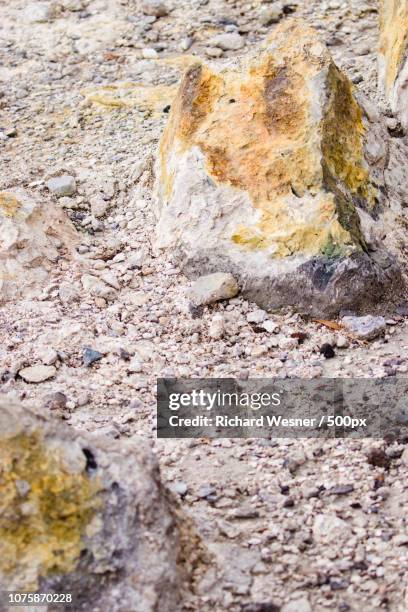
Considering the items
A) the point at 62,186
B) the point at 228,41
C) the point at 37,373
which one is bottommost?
the point at 37,373

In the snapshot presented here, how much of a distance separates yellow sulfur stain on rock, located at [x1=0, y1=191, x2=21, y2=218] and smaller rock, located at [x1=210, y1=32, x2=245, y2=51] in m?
2.93

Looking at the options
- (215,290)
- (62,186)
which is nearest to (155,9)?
(62,186)

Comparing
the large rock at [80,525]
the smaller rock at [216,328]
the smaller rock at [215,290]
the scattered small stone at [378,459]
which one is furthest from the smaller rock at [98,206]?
the large rock at [80,525]

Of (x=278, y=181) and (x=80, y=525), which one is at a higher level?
(x=278, y=181)

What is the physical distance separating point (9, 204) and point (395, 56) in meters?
2.76

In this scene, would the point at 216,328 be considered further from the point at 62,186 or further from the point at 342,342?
the point at 62,186

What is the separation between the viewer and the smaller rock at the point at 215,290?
16.0 ft

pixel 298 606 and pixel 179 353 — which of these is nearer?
pixel 298 606

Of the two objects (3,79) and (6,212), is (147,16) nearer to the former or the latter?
(3,79)

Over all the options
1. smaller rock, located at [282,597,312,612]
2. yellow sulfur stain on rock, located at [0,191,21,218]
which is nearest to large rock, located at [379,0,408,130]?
yellow sulfur stain on rock, located at [0,191,21,218]

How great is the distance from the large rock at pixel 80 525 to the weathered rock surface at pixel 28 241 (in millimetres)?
2038

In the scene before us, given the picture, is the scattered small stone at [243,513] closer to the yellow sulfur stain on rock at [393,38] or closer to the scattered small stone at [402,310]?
the scattered small stone at [402,310]

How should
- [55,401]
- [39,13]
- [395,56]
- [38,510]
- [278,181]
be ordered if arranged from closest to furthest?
[38,510] → [55,401] → [278,181] → [395,56] → [39,13]

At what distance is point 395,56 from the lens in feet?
20.7
